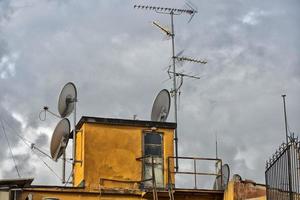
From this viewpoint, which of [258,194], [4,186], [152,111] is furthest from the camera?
[152,111]

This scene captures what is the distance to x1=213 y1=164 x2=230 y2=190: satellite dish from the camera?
81.6 feet

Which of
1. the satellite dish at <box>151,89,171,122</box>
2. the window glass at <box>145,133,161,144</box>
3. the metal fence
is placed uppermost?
the satellite dish at <box>151,89,171,122</box>

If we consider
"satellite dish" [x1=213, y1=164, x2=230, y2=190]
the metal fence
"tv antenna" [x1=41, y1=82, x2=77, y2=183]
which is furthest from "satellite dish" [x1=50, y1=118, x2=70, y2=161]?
the metal fence

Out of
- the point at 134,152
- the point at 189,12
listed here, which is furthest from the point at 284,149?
the point at 189,12

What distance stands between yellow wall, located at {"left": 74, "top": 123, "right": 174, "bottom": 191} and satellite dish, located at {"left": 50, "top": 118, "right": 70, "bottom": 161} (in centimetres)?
64

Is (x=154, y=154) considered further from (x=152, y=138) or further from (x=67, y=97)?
(x=67, y=97)

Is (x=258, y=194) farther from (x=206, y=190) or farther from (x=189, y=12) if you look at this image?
(x=189, y=12)

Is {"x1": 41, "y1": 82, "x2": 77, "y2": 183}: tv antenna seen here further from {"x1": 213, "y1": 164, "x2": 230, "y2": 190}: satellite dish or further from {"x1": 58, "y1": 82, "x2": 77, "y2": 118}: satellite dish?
{"x1": 213, "y1": 164, "x2": 230, "y2": 190}: satellite dish

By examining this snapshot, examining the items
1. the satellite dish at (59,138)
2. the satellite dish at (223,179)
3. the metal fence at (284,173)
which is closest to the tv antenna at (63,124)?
the satellite dish at (59,138)

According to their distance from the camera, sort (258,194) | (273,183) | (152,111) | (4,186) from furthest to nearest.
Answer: (152,111), (258,194), (4,186), (273,183)

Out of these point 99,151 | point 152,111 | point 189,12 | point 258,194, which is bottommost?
point 258,194

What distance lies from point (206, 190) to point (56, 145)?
631 cm

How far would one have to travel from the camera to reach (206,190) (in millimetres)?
24141

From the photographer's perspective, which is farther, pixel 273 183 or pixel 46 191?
pixel 46 191
